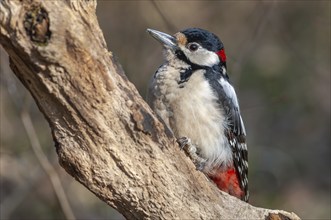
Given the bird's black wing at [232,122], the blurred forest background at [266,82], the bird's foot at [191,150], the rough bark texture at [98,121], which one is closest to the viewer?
the rough bark texture at [98,121]

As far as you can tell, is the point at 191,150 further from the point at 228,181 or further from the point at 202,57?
the point at 202,57

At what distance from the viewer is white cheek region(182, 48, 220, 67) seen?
449 centimetres

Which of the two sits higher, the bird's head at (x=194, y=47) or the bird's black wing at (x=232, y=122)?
the bird's head at (x=194, y=47)

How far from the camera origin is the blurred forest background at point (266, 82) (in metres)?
7.36

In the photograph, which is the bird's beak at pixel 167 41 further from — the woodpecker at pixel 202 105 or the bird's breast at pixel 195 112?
the bird's breast at pixel 195 112

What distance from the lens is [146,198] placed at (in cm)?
336

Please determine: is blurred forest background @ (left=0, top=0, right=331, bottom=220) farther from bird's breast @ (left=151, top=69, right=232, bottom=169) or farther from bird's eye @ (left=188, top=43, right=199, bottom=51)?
bird's breast @ (left=151, top=69, right=232, bottom=169)

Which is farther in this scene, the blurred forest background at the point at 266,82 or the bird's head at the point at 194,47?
the blurred forest background at the point at 266,82

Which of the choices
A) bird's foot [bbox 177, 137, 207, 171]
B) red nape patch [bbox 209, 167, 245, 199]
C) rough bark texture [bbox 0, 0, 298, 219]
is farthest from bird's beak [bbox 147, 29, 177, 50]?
rough bark texture [bbox 0, 0, 298, 219]

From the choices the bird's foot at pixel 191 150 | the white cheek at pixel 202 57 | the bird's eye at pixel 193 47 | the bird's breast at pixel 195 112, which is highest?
the bird's eye at pixel 193 47

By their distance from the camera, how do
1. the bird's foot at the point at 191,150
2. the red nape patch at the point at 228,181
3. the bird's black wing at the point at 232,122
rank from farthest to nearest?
the red nape patch at the point at 228,181
the bird's black wing at the point at 232,122
the bird's foot at the point at 191,150

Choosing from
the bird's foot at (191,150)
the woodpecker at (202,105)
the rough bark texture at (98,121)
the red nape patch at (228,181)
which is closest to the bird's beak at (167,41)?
the woodpecker at (202,105)

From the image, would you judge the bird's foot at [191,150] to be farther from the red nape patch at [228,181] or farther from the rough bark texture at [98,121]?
the rough bark texture at [98,121]

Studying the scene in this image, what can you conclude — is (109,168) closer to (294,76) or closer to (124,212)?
(124,212)
